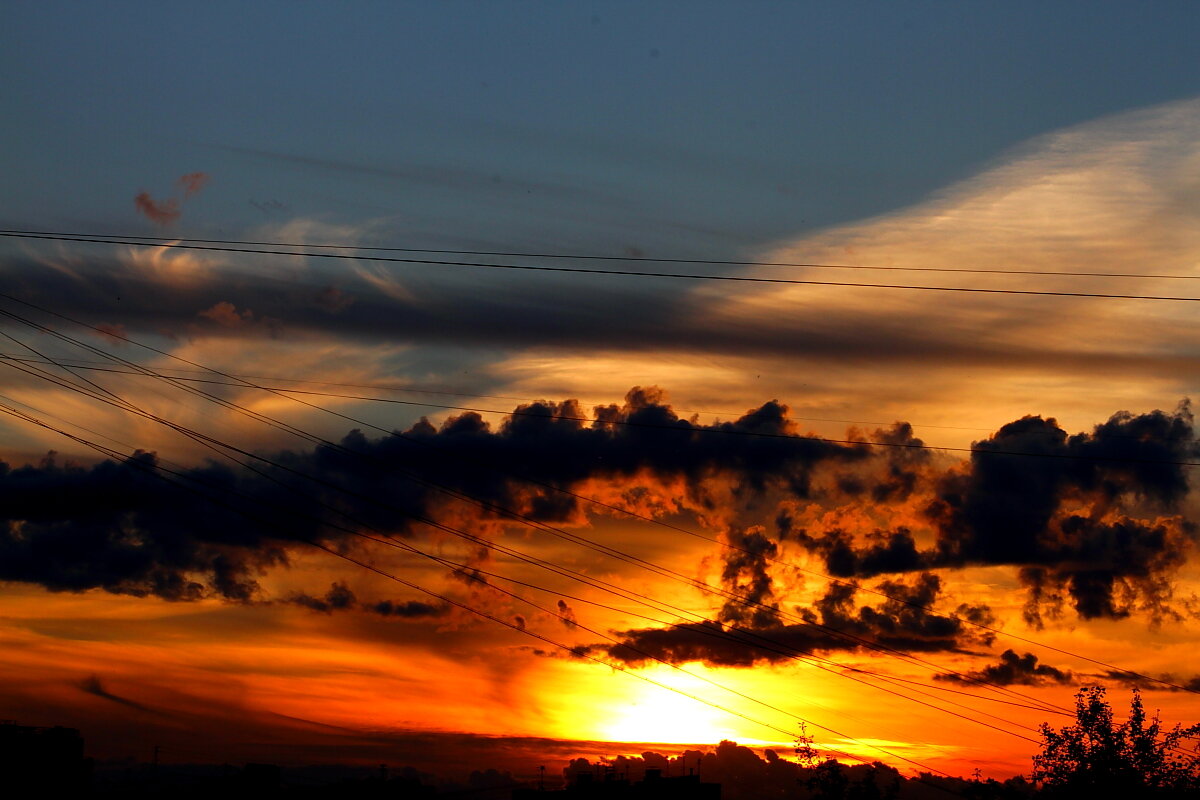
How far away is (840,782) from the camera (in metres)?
93.6

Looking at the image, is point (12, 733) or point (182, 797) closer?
point (182, 797)

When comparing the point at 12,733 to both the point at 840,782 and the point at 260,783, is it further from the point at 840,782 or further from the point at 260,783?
the point at 840,782

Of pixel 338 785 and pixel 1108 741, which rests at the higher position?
pixel 1108 741

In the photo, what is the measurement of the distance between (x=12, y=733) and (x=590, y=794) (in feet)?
178

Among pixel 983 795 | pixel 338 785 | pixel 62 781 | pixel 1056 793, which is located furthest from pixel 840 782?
pixel 62 781

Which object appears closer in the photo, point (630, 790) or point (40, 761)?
point (40, 761)

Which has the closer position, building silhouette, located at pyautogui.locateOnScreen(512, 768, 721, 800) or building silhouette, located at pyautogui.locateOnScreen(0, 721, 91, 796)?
building silhouette, located at pyautogui.locateOnScreen(0, 721, 91, 796)

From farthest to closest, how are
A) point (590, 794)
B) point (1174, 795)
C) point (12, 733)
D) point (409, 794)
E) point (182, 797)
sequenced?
point (590, 794), point (409, 794), point (12, 733), point (182, 797), point (1174, 795)

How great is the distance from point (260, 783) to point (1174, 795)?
71.8m

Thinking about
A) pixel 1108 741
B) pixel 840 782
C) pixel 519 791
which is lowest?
pixel 519 791

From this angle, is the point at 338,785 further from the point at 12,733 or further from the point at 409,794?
the point at 12,733

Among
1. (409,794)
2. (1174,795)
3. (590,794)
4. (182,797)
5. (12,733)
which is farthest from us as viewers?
A: (590,794)

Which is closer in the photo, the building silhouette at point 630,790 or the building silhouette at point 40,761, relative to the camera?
the building silhouette at point 40,761

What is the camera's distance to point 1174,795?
79.3 m
